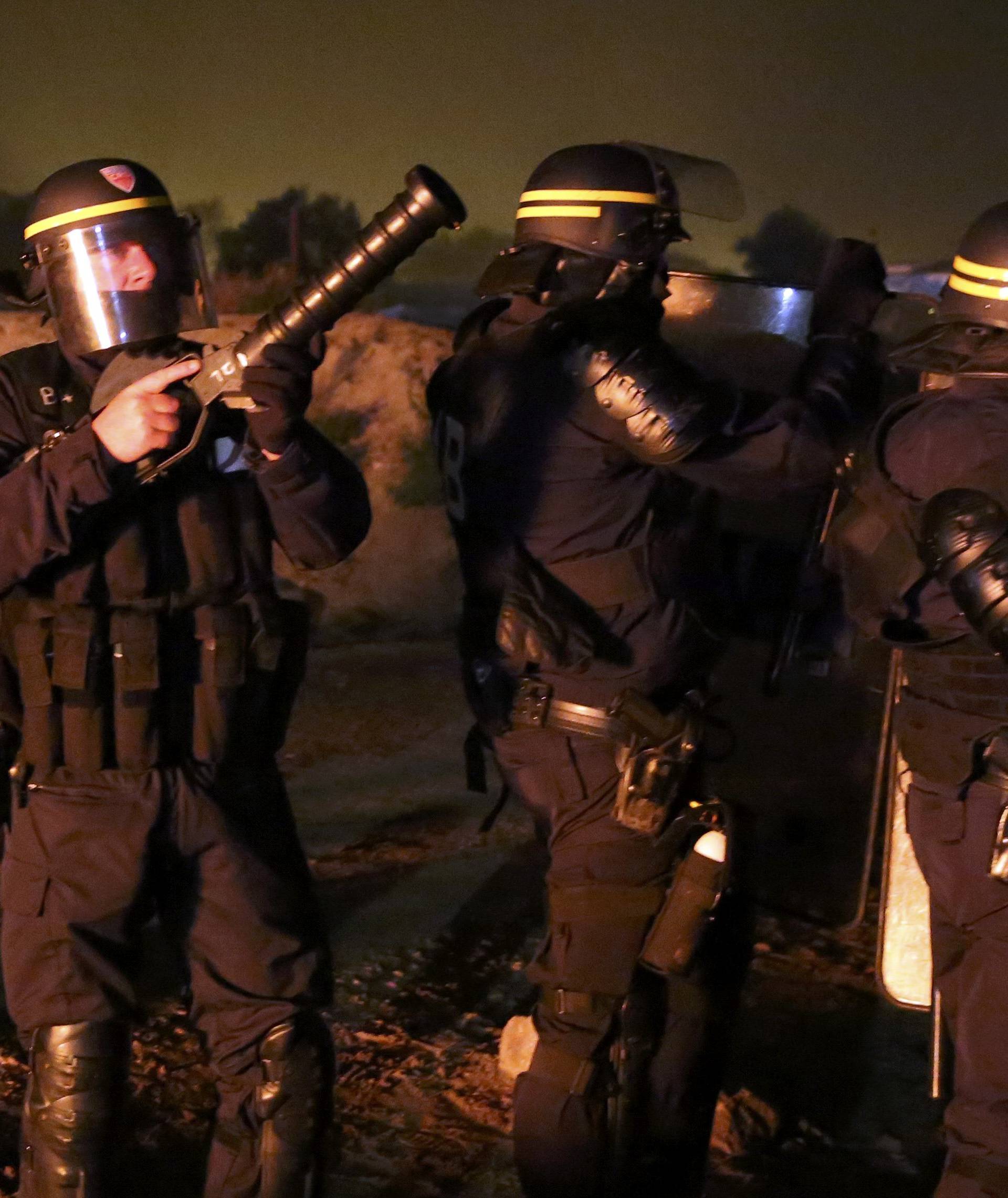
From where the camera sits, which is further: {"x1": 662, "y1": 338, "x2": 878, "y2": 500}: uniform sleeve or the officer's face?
{"x1": 662, "y1": 338, "x2": 878, "y2": 500}: uniform sleeve

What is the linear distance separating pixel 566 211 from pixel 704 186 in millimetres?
779

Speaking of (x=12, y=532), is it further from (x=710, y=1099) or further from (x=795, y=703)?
(x=795, y=703)

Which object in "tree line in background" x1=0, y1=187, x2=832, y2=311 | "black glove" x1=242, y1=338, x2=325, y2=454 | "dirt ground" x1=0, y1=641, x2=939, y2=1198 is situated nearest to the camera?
"black glove" x1=242, y1=338, x2=325, y2=454

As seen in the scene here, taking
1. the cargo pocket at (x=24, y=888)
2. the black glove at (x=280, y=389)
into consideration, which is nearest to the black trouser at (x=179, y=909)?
the cargo pocket at (x=24, y=888)

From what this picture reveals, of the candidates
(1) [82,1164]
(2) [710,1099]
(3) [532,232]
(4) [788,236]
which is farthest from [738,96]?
(1) [82,1164]

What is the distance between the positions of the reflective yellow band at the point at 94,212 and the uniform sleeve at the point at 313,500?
0.49 metres

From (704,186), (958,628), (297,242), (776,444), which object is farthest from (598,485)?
(297,242)

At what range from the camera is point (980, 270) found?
2492 mm

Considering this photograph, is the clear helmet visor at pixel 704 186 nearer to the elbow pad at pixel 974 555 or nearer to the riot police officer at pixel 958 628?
the riot police officer at pixel 958 628

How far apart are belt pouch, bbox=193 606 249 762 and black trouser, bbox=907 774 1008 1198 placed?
4.12 ft

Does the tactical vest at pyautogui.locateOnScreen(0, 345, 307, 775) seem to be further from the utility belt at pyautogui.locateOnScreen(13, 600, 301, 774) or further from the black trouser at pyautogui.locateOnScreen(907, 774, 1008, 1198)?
the black trouser at pyautogui.locateOnScreen(907, 774, 1008, 1198)

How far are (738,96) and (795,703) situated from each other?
7.55 meters

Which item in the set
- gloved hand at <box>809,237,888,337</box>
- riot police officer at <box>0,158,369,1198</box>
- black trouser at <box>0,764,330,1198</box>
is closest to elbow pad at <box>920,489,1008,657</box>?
gloved hand at <box>809,237,888,337</box>

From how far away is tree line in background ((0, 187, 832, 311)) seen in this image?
10617mm
